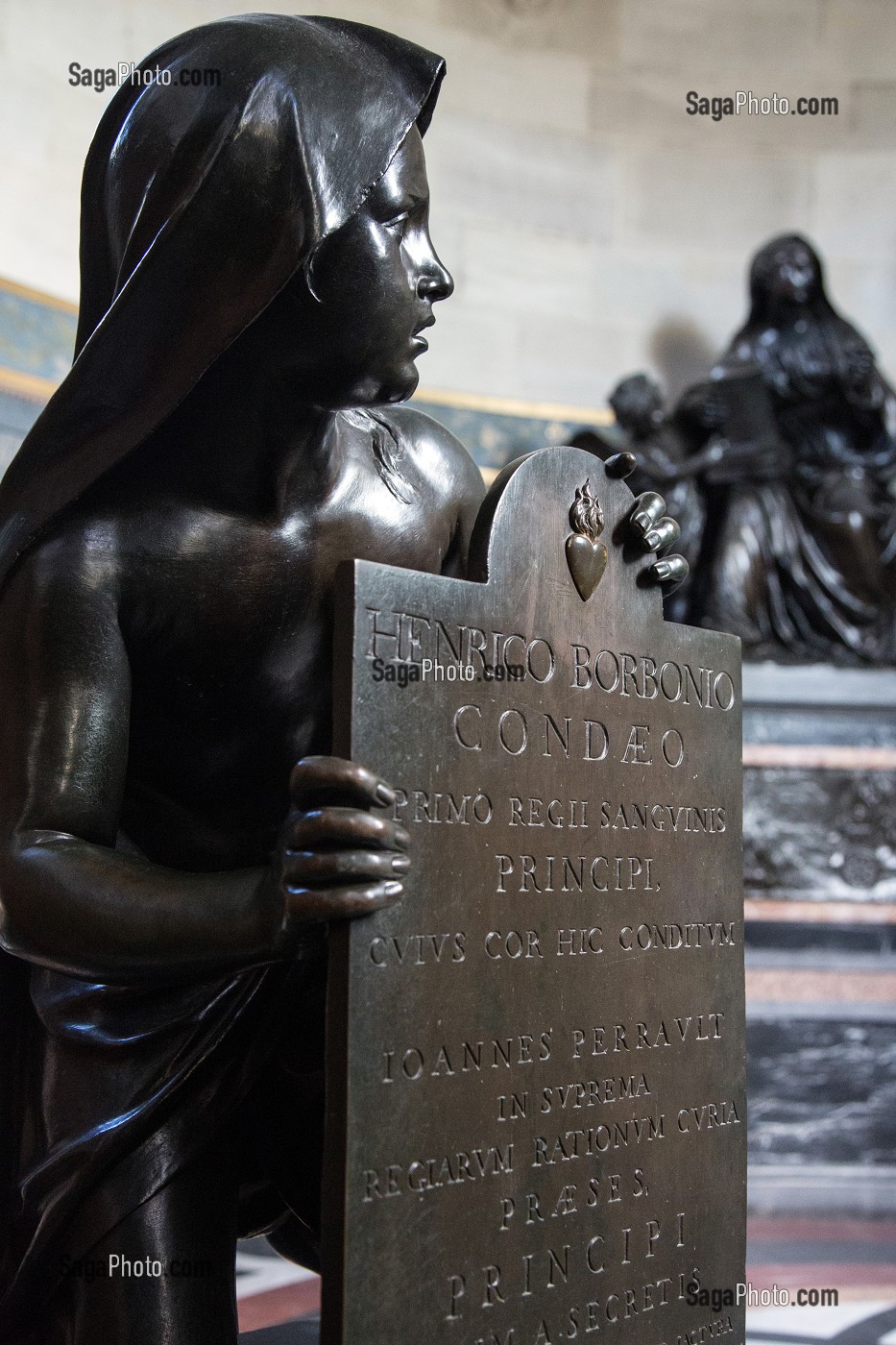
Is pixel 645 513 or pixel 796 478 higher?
pixel 796 478

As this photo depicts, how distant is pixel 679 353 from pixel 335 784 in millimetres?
7090

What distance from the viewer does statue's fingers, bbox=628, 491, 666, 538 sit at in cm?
196

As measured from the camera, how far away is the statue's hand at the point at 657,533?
196 cm

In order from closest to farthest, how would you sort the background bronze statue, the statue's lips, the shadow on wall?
the statue's lips < the background bronze statue < the shadow on wall

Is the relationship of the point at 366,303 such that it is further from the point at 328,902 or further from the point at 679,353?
the point at 679,353

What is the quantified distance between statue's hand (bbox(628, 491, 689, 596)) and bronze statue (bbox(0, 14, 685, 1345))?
39cm

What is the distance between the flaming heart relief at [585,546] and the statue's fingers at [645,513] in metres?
0.07

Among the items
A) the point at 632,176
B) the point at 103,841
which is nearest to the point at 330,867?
the point at 103,841

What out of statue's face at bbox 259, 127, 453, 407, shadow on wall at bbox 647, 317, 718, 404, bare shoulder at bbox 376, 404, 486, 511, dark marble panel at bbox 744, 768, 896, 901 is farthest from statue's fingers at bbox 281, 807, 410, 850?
shadow on wall at bbox 647, 317, 718, 404

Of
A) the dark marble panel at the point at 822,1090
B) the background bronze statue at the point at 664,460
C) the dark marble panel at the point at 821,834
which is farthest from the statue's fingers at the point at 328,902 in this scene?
the background bronze statue at the point at 664,460

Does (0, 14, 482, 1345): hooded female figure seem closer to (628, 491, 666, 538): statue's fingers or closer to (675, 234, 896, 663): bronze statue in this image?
(628, 491, 666, 538): statue's fingers

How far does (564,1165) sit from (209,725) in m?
0.69

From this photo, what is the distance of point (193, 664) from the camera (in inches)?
66.6

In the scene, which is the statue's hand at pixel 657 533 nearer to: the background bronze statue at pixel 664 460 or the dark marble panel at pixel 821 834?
the dark marble panel at pixel 821 834
